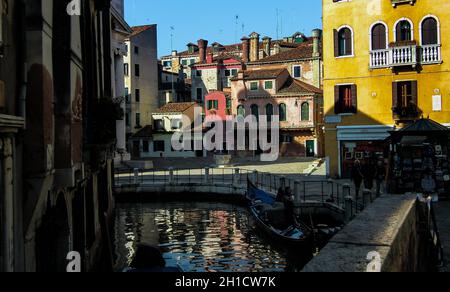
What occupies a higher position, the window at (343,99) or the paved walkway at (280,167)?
the window at (343,99)

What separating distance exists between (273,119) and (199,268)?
104 ft

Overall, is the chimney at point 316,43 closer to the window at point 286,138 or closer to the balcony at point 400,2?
the window at point 286,138

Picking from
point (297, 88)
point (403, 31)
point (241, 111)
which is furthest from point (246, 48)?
point (403, 31)

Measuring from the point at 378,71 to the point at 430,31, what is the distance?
269 centimetres

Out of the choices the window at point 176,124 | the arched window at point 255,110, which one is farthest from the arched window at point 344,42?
the window at point 176,124

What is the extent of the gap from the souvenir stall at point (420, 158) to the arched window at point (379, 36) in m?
8.45

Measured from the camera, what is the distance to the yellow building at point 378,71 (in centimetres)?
2222

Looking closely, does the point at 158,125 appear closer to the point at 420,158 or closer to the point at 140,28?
the point at 140,28

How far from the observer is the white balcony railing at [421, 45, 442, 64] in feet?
72.4

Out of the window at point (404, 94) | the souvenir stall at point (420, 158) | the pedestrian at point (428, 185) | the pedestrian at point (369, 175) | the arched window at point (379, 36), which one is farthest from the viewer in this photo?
the arched window at point (379, 36)

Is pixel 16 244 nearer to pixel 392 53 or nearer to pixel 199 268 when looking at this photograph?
pixel 199 268

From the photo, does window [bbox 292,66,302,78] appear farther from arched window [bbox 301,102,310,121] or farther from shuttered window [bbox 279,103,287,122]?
arched window [bbox 301,102,310,121]

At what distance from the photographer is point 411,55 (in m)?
22.2
